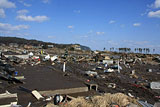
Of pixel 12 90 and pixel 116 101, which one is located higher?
pixel 116 101

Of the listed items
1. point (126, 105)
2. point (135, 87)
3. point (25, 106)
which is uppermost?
point (126, 105)

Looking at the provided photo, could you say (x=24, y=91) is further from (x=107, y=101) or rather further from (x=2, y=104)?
(x=107, y=101)

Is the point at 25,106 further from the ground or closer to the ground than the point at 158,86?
further from the ground

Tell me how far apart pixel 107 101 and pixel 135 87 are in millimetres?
10423

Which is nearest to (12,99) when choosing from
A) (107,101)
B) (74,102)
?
(74,102)

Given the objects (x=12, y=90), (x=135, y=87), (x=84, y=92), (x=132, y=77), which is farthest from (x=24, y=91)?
(x=132, y=77)

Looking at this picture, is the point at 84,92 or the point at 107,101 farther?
the point at 84,92

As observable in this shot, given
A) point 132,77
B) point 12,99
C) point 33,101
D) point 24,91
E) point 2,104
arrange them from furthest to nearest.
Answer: point 132,77 → point 24,91 → point 33,101 → point 12,99 → point 2,104

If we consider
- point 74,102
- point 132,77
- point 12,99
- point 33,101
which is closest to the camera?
point 74,102

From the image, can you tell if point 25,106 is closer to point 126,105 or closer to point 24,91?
point 24,91

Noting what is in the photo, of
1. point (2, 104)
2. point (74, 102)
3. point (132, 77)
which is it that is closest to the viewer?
point (74, 102)

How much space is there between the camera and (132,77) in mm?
19875

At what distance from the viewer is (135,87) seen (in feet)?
47.8

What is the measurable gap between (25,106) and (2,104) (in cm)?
100
